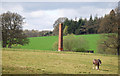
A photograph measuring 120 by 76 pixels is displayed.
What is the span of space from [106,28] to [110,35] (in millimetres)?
1643

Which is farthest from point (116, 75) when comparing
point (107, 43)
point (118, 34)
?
point (107, 43)

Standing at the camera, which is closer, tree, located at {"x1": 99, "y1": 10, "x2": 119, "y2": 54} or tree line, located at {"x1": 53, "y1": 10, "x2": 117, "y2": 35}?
tree, located at {"x1": 99, "y1": 10, "x2": 119, "y2": 54}

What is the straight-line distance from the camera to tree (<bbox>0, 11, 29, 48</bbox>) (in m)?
38.6

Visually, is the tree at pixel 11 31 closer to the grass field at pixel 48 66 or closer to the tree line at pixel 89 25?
the tree line at pixel 89 25

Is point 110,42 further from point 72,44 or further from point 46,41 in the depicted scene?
point 46,41

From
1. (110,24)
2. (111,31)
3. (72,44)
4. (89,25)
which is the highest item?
(89,25)

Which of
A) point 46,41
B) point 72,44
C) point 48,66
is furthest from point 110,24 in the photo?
Answer: point 46,41

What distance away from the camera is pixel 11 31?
38.7m

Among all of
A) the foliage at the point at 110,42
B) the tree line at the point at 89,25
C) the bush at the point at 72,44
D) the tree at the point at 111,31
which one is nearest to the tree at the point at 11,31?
the bush at the point at 72,44

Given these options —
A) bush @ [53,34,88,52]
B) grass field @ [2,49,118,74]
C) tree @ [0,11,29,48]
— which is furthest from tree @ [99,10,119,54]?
tree @ [0,11,29,48]

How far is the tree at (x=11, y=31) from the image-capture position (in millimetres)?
38594

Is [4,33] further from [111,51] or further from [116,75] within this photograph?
[116,75]

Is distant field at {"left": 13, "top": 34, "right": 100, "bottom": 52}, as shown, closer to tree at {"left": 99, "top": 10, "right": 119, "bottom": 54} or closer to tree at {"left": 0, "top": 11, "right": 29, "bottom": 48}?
tree at {"left": 0, "top": 11, "right": 29, "bottom": 48}

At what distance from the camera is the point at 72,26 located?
60656 millimetres
